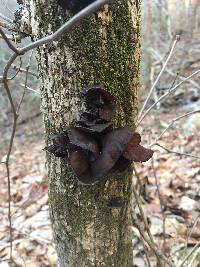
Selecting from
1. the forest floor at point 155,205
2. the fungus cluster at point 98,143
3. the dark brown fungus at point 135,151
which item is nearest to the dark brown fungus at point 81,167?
the fungus cluster at point 98,143

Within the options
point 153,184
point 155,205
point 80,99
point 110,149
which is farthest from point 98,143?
point 153,184

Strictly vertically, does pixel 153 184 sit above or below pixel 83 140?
above

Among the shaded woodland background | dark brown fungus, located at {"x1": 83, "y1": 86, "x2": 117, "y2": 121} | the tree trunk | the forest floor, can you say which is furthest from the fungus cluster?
the forest floor

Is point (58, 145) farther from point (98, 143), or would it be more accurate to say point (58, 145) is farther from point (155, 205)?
point (155, 205)

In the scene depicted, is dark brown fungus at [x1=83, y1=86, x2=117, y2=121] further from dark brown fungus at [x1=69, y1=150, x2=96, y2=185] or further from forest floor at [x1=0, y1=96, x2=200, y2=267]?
forest floor at [x1=0, y1=96, x2=200, y2=267]

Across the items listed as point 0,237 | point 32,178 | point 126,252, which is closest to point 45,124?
point 126,252

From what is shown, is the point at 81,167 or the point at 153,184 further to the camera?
the point at 153,184

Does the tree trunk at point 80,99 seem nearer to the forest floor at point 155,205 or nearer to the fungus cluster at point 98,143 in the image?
the fungus cluster at point 98,143
